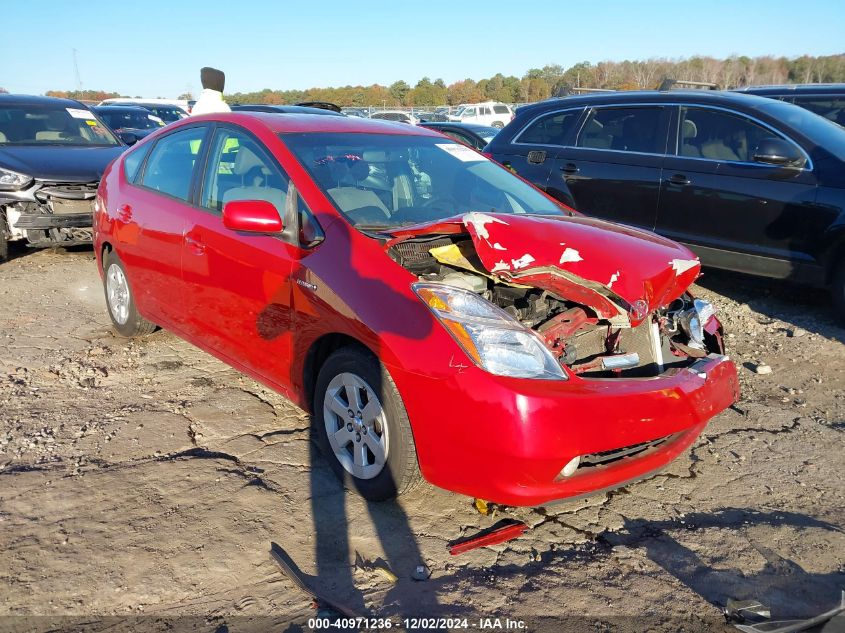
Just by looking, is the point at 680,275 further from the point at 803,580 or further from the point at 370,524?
the point at 370,524

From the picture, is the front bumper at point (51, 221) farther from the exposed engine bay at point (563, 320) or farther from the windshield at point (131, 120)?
the windshield at point (131, 120)

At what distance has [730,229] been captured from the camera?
5.68m

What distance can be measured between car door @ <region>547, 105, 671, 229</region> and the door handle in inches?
159

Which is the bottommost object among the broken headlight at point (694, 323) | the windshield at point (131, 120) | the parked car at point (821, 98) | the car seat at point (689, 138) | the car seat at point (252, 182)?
the broken headlight at point (694, 323)

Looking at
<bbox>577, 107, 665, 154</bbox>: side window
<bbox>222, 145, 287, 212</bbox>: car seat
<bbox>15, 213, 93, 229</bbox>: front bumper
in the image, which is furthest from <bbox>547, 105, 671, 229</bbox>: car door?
<bbox>15, 213, 93, 229</bbox>: front bumper

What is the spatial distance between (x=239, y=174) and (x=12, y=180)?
464 centimetres

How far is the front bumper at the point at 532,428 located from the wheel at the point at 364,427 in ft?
0.25

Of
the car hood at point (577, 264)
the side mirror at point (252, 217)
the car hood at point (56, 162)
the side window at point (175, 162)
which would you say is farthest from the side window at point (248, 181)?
the car hood at point (56, 162)

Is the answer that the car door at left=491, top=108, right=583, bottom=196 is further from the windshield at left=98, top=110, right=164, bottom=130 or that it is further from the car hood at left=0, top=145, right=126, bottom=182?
the windshield at left=98, top=110, right=164, bottom=130

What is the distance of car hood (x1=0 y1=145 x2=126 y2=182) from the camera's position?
705 cm

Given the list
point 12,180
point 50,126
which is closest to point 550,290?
point 12,180

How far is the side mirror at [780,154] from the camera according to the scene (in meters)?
5.32

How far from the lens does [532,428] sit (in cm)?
242

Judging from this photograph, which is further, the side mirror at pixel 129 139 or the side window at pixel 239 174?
the side mirror at pixel 129 139
